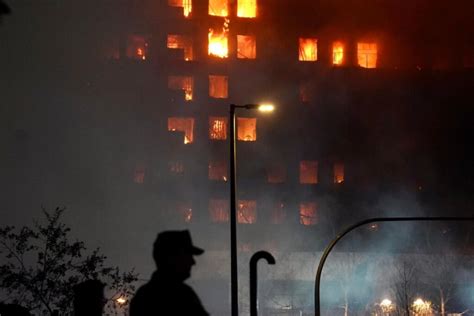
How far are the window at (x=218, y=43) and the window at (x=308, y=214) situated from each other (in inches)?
561

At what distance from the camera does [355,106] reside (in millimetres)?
56656

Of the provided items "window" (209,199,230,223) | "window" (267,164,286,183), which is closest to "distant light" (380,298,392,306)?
"window" (267,164,286,183)

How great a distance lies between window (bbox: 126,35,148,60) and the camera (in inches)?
2089

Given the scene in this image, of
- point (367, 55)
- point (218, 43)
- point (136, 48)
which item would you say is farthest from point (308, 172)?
point (136, 48)

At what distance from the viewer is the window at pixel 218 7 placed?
55.5 metres

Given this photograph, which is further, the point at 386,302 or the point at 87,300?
Result: the point at 386,302

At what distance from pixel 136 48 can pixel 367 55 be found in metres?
20.6

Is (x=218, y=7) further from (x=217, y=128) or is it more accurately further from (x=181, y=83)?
(x=217, y=128)

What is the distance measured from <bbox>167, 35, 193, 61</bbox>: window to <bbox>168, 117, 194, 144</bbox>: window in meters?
5.12

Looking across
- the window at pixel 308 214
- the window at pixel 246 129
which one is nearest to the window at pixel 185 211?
the window at pixel 246 129

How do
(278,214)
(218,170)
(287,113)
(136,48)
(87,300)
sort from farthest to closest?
(287,113), (136,48), (218,170), (278,214), (87,300)

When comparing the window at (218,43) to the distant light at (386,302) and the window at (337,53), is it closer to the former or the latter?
the window at (337,53)

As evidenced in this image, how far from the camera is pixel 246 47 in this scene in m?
55.7

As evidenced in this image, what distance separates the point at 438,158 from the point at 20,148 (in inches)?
1371
